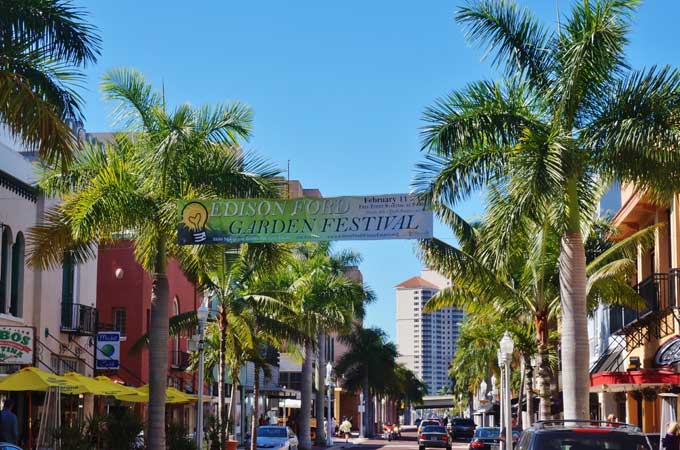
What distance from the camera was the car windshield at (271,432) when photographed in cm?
4019

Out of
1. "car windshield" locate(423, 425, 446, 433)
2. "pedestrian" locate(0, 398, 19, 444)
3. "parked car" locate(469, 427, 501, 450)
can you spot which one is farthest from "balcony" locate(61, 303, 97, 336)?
"car windshield" locate(423, 425, 446, 433)

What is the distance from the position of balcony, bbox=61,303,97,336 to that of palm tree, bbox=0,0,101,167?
16389 mm

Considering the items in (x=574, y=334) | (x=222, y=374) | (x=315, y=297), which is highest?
(x=315, y=297)

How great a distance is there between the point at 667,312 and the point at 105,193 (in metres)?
14.8

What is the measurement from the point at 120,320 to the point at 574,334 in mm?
28214

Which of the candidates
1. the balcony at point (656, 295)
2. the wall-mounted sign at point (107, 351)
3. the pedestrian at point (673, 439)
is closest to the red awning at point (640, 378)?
the balcony at point (656, 295)

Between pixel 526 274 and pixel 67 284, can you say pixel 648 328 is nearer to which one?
pixel 526 274

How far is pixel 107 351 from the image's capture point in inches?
1241

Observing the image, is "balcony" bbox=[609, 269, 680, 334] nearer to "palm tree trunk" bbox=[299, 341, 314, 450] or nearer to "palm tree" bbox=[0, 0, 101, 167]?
"palm tree" bbox=[0, 0, 101, 167]

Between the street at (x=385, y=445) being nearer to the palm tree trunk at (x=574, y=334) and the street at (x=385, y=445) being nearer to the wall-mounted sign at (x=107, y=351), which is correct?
the wall-mounted sign at (x=107, y=351)

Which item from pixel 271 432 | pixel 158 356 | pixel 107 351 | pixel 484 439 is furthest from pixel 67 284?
pixel 484 439

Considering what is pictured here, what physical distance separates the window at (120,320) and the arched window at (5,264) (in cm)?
1482

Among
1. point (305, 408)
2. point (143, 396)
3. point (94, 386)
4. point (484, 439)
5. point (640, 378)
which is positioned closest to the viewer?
point (94, 386)

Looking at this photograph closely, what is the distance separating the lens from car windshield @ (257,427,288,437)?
132ft
